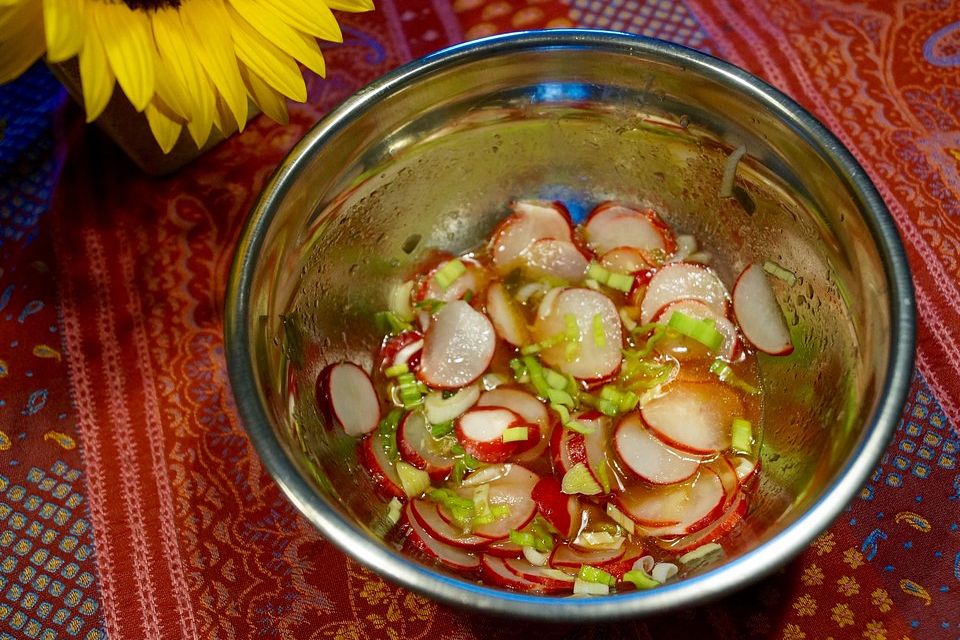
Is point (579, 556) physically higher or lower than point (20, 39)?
lower

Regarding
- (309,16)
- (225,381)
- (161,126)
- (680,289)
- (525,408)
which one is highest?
(309,16)

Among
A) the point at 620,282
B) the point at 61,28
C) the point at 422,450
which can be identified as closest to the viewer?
the point at 61,28

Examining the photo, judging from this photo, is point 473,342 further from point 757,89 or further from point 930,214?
point 930,214

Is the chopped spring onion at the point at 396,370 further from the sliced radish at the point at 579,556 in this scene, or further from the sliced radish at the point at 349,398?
the sliced radish at the point at 579,556

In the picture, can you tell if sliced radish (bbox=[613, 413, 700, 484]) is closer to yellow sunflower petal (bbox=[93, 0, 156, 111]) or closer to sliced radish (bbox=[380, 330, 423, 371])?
sliced radish (bbox=[380, 330, 423, 371])

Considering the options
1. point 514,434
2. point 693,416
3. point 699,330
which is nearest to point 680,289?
point 699,330

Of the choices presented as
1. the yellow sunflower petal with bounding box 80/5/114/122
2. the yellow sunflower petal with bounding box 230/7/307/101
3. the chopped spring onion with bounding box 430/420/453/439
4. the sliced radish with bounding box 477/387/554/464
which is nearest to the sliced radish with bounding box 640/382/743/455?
the sliced radish with bounding box 477/387/554/464

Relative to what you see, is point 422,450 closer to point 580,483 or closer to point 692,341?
point 580,483
